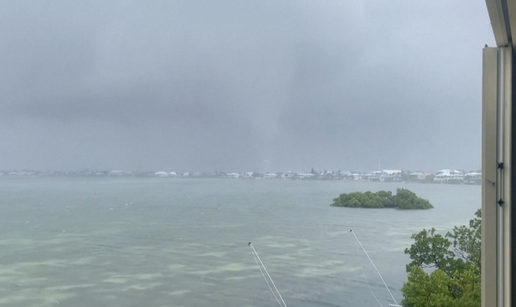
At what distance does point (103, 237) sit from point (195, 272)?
3.50 ft

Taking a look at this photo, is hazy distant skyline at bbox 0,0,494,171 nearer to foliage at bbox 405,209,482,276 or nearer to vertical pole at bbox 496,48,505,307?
foliage at bbox 405,209,482,276

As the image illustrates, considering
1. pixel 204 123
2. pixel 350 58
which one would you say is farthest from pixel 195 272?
pixel 350 58

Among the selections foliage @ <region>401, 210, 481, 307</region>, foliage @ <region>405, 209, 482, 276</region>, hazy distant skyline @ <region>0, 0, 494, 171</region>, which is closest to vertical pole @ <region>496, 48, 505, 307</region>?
foliage @ <region>401, 210, 481, 307</region>

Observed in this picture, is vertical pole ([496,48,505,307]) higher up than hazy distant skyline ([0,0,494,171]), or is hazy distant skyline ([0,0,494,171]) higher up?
hazy distant skyline ([0,0,494,171])

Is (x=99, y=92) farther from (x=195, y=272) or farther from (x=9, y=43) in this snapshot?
(x=195, y=272)

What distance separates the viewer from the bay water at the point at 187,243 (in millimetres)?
4297

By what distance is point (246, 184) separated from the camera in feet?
15.6

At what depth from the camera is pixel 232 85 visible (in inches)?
236

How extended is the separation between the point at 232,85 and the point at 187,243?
6.44 feet

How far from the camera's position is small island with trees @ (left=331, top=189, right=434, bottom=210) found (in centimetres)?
362

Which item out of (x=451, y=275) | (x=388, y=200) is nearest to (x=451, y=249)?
(x=451, y=275)

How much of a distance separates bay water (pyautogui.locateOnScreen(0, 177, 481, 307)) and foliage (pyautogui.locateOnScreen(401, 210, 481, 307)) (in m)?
1.07

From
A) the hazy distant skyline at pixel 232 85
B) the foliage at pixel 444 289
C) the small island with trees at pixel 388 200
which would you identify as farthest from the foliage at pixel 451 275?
the hazy distant skyline at pixel 232 85

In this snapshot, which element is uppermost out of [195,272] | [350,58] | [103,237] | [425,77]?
[350,58]
